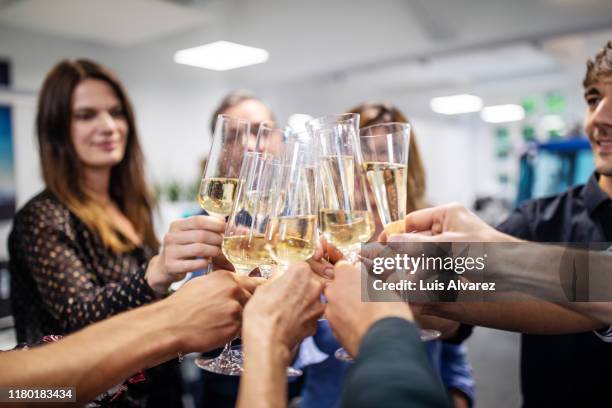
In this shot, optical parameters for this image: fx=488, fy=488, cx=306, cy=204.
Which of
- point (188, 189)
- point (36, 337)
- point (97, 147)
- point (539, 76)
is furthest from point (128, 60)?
point (539, 76)

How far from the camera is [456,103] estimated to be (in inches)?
410

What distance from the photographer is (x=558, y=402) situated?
60.5 inches

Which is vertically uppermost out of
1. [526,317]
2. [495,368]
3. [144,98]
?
[144,98]

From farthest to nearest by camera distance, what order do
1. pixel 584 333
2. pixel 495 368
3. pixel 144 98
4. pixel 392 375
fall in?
1. pixel 144 98
2. pixel 495 368
3. pixel 584 333
4. pixel 392 375

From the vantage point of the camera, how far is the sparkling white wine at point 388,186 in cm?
113

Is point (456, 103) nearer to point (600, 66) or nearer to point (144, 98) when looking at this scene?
point (144, 98)

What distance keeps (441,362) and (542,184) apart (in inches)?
104

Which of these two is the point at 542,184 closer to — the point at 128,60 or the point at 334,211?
the point at 334,211

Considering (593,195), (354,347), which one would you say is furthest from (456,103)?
(354,347)

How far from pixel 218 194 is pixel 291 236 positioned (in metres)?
0.34

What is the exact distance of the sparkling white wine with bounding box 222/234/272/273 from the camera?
104 centimetres

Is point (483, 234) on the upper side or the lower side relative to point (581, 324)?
upper

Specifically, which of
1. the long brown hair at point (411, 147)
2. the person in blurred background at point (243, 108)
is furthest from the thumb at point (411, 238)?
the person in blurred background at point (243, 108)

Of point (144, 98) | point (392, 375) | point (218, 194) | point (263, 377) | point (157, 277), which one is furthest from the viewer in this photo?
point (144, 98)
